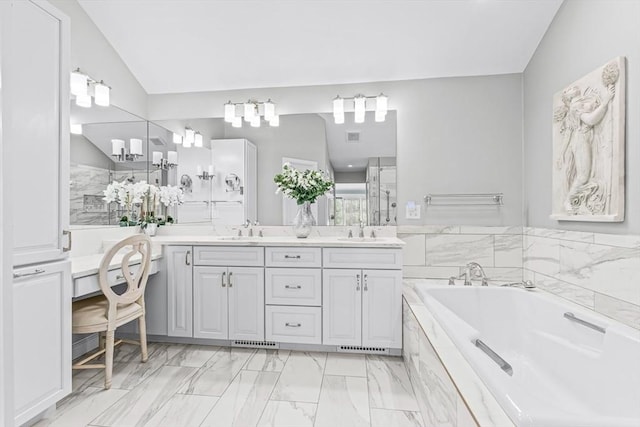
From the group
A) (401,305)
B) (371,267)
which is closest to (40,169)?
(371,267)

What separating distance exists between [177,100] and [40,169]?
1.82 meters

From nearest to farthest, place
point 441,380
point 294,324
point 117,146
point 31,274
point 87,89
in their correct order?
point 441,380 → point 31,274 → point 294,324 → point 87,89 → point 117,146

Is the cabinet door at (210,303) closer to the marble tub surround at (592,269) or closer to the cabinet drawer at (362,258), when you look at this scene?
the cabinet drawer at (362,258)

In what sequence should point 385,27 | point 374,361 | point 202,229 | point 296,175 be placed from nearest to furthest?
point 374,361 < point 385,27 < point 296,175 < point 202,229

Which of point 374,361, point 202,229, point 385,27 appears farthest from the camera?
point 202,229

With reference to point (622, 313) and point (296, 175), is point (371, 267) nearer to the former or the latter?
point (296, 175)

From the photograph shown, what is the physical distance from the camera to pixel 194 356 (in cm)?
251

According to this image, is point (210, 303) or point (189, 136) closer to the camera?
point (210, 303)

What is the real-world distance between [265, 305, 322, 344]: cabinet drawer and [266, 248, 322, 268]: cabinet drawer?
0.33m

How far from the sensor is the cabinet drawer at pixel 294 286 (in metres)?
2.54

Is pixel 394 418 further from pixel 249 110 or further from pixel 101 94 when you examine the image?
pixel 101 94

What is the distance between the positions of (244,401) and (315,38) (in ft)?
8.49

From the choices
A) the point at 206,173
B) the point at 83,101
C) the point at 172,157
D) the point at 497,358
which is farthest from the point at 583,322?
the point at 83,101

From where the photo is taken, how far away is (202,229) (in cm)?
324
